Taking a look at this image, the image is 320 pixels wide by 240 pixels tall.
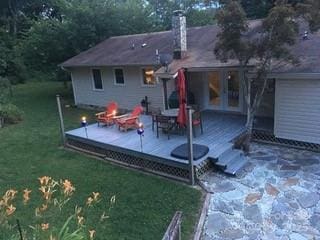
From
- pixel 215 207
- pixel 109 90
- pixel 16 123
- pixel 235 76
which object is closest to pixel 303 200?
pixel 215 207

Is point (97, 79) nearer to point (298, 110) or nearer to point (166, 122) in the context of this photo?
point (166, 122)

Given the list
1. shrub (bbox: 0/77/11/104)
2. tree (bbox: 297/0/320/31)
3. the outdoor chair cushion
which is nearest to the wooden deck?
the outdoor chair cushion

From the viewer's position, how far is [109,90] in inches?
619

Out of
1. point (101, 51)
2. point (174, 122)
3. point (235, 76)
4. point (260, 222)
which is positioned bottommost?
point (260, 222)

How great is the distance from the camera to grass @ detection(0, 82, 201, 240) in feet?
19.6

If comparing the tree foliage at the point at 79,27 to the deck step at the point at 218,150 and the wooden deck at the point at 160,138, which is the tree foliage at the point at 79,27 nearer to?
the wooden deck at the point at 160,138

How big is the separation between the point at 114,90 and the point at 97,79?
1479mm

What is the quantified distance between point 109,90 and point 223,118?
262 inches

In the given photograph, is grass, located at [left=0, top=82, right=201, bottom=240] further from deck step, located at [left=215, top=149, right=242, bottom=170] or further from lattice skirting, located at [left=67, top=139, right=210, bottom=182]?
deck step, located at [left=215, top=149, right=242, bottom=170]

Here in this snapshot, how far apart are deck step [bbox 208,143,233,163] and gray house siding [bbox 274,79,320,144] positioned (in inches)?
73.9

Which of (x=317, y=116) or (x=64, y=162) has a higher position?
(x=317, y=116)

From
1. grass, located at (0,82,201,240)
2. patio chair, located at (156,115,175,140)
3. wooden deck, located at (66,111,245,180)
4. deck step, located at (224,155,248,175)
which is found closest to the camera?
grass, located at (0,82,201,240)

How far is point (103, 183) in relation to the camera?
7.81 m

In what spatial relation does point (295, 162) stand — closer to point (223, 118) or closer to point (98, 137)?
point (223, 118)
